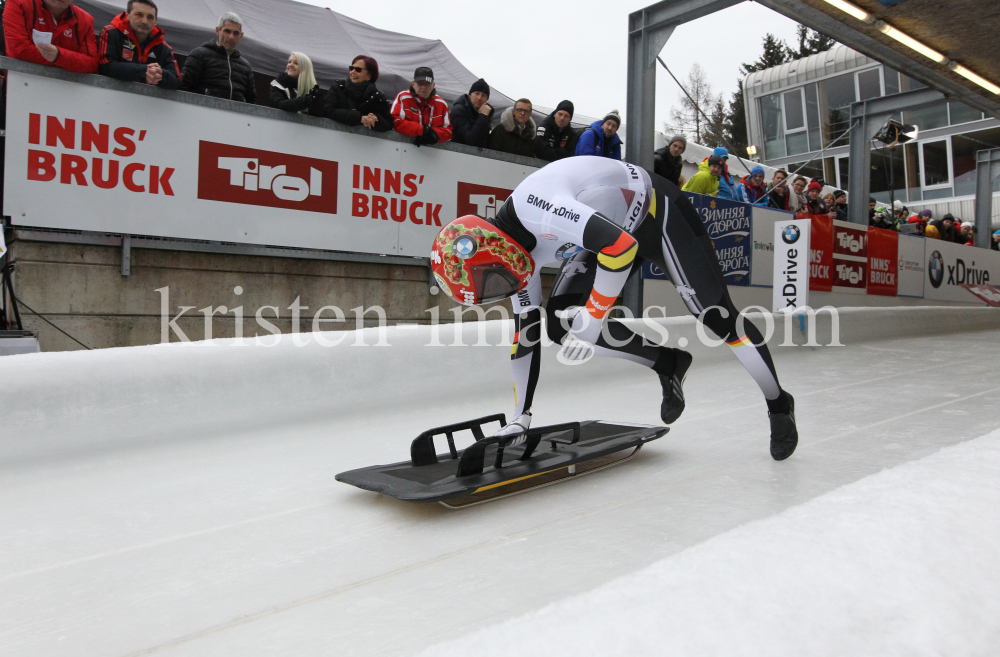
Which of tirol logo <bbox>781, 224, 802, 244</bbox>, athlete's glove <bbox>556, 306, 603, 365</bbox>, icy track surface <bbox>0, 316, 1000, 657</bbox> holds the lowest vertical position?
icy track surface <bbox>0, 316, 1000, 657</bbox>

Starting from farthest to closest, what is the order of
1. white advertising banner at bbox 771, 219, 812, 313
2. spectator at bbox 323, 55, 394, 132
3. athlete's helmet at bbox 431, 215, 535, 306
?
1. white advertising banner at bbox 771, 219, 812, 313
2. spectator at bbox 323, 55, 394, 132
3. athlete's helmet at bbox 431, 215, 535, 306

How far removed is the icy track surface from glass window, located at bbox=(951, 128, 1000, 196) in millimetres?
19387

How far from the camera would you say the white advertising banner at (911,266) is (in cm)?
930

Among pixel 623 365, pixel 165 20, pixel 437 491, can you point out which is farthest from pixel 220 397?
pixel 165 20

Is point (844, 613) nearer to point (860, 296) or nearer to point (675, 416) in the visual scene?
point (675, 416)

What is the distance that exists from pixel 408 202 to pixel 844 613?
5.12m

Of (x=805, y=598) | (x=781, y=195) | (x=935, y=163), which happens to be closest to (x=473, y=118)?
(x=781, y=195)

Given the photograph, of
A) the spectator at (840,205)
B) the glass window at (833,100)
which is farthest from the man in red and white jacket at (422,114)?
the glass window at (833,100)

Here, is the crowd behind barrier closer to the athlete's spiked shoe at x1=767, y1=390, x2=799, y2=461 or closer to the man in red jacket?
the man in red jacket

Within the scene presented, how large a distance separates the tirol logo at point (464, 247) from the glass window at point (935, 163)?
22.6m

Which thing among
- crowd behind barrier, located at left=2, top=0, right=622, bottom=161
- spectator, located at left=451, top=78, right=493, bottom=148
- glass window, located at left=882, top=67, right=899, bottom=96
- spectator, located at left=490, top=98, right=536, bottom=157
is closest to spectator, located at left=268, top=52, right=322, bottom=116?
crowd behind barrier, located at left=2, top=0, right=622, bottom=161

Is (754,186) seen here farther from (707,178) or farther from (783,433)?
(783,433)

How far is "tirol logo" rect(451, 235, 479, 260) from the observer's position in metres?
2.41

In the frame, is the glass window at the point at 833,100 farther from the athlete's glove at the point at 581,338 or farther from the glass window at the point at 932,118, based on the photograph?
the athlete's glove at the point at 581,338
